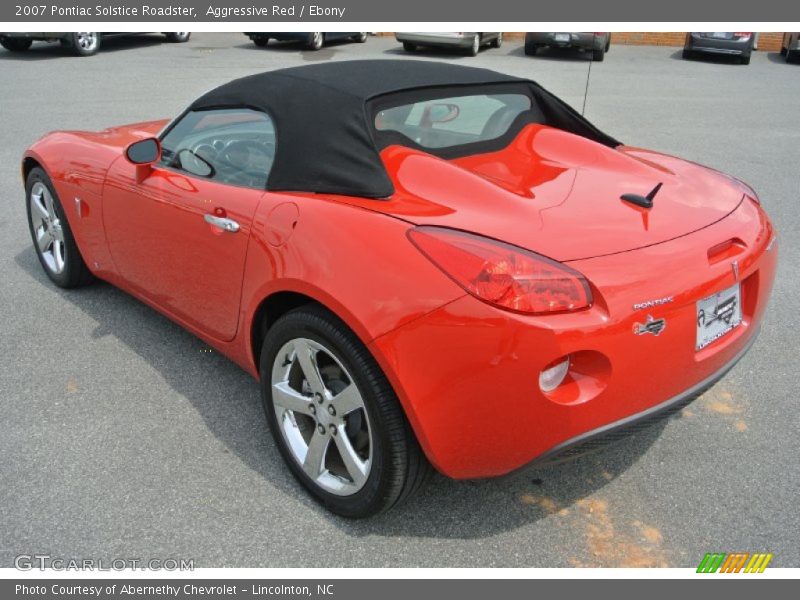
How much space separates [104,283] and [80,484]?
212 cm

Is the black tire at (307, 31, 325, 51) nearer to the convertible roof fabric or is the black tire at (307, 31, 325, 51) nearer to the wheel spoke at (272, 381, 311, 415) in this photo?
the convertible roof fabric

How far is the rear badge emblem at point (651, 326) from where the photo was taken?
208 centimetres

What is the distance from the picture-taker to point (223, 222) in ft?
9.24

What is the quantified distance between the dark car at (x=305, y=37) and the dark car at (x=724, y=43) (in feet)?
30.2

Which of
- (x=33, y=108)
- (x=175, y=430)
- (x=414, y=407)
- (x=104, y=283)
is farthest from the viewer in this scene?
(x=33, y=108)

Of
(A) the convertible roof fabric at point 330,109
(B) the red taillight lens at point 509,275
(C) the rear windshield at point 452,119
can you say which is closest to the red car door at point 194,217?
(A) the convertible roof fabric at point 330,109

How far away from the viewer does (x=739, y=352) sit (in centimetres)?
252

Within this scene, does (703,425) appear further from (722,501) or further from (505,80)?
(505,80)

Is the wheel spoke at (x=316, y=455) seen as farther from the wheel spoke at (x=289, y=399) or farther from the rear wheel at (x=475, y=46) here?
the rear wheel at (x=475, y=46)

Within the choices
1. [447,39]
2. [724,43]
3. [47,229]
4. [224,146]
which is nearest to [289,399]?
[224,146]

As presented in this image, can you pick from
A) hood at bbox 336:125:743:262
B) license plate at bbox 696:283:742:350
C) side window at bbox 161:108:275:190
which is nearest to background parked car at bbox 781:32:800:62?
hood at bbox 336:125:743:262

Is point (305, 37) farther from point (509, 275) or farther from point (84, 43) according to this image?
point (509, 275)

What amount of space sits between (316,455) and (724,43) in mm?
19325
